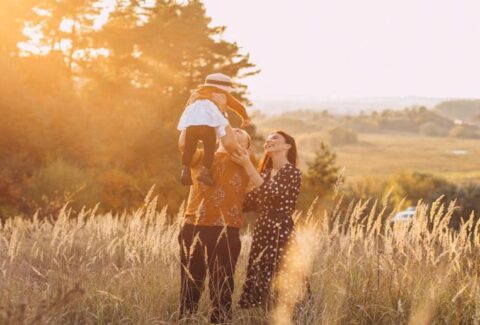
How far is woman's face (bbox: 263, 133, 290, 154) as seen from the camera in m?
5.45

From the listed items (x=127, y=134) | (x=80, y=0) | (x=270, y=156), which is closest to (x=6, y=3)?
(x=80, y=0)

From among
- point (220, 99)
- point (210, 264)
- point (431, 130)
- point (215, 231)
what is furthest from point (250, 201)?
point (431, 130)

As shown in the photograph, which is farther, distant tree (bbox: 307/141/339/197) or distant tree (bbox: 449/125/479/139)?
distant tree (bbox: 449/125/479/139)

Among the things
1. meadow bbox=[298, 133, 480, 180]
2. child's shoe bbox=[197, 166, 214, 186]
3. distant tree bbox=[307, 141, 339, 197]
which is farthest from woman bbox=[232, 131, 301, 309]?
meadow bbox=[298, 133, 480, 180]

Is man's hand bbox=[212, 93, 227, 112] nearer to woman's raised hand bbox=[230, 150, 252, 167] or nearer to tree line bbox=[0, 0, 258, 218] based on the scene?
woman's raised hand bbox=[230, 150, 252, 167]

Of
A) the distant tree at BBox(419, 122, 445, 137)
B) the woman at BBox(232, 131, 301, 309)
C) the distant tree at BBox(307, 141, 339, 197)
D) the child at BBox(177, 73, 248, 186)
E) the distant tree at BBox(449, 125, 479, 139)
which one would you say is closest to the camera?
the child at BBox(177, 73, 248, 186)

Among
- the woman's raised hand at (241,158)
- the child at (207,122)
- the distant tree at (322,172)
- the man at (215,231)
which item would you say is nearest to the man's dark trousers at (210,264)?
the man at (215,231)

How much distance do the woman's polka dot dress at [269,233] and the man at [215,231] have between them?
24cm

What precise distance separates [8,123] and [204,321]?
2099 centimetres

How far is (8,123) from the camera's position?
2439 centimetres

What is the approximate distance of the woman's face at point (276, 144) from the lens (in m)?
5.45

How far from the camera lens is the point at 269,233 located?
5.41 metres

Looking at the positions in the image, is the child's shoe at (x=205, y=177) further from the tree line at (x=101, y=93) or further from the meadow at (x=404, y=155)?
the meadow at (x=404, y=155)

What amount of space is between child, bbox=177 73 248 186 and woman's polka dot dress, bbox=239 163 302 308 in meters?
0.52
